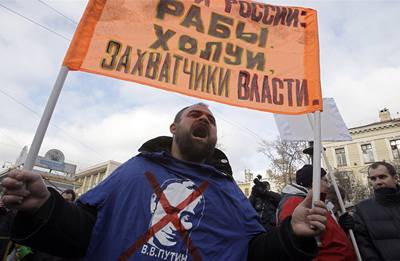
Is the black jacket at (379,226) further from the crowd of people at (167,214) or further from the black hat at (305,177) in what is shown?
the crowd of people at (167,214)

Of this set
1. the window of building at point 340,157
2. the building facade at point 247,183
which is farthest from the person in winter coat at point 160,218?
the building facade at point 247,183

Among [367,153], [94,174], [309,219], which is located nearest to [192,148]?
[309,219]

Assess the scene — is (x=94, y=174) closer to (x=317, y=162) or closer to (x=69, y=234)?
(x=69, y=234)

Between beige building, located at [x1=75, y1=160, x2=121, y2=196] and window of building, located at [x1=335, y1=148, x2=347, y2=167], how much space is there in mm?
36279

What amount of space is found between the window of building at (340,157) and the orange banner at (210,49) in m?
33.5

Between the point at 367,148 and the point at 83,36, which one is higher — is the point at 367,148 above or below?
above

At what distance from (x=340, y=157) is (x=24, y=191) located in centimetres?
3546

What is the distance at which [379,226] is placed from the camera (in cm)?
280

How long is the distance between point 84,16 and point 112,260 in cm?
153

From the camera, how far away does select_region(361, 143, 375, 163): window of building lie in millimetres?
30250

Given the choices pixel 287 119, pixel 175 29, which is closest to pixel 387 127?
pixel 287 119

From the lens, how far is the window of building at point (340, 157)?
32.0 m

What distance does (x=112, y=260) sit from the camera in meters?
1.46

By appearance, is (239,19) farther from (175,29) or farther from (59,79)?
(59,79)
